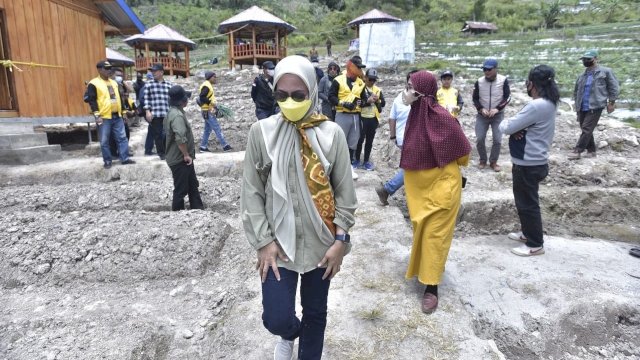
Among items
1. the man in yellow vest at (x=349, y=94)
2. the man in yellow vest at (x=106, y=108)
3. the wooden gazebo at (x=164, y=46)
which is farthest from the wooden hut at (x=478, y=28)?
the man in yellow vest at (x=106, y=108)

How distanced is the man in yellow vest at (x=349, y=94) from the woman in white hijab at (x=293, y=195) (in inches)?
152

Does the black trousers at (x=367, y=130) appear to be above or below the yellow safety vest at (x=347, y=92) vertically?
below

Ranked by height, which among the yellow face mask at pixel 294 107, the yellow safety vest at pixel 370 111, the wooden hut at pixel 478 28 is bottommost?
the yellow safety vest at pixel 370 111

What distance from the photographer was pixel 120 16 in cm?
1029

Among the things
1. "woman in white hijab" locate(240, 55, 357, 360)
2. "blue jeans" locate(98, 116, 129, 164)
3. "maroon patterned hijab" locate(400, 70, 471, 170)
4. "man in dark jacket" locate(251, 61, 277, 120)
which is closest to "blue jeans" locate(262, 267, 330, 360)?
"woman in white hijab" locate(240, 55, 357, 360)

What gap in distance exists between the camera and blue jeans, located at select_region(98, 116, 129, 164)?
692cm

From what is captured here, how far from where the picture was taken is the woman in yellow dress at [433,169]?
9.53ft

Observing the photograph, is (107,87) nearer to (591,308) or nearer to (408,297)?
(408,297)

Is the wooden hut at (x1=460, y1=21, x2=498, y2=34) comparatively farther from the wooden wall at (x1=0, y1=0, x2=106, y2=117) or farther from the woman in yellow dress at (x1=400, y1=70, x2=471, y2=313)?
the woman in yellow dress at (x1=400, y1=70, x2=471, y2=313)

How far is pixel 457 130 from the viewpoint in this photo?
292 cm

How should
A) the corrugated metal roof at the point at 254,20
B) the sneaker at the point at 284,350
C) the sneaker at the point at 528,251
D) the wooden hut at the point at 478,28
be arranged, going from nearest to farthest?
1. the sneaker at the point at 284,350
2. the sneaker at the point at 528,251
3. the corrugated metal roof at the point at 254,20
4. the wooden hut at the point at 478,28

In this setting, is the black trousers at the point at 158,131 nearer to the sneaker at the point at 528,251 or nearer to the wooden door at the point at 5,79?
the wooden door at the point at 5,79

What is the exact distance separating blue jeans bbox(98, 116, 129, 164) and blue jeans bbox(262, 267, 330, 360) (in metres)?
6.20

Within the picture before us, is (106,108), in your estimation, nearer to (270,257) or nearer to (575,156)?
(270,257)
